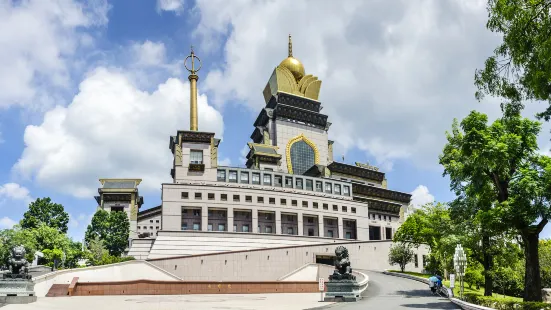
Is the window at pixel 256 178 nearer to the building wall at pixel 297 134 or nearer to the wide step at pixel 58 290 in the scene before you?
the building wall at pixel 297 134

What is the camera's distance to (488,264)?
35.3m

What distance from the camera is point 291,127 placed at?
323ft

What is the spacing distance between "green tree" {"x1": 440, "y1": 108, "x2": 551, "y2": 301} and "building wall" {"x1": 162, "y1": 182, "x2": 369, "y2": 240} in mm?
46231

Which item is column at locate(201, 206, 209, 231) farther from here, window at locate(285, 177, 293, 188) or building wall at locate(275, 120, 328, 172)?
building wall at locate(275, 120, 328, 172)

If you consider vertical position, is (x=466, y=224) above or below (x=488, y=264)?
above

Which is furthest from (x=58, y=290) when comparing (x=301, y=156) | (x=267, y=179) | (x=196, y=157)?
(x=301, y=156)

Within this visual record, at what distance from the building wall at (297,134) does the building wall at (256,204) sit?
49.6 feet

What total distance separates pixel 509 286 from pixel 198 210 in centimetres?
4574

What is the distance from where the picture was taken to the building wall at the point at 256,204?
71.2 meters

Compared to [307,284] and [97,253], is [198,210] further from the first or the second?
[307,284]

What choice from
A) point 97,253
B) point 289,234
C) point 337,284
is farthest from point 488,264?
point 97,253

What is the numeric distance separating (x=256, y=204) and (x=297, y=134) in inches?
1047

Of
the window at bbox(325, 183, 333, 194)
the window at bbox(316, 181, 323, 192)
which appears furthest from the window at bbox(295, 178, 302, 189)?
the window at bbox(325, 183, 333, 194)

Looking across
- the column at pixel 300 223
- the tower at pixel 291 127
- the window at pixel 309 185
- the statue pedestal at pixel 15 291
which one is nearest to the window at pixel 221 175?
the tower at pixel 291 127
